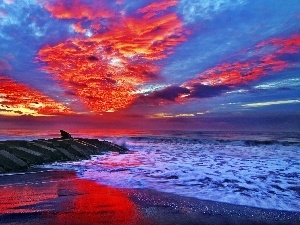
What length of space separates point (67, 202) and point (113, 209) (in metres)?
1.05

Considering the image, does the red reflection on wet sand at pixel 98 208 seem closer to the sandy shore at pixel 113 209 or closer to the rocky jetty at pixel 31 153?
the sandy shore at pixel 113 209

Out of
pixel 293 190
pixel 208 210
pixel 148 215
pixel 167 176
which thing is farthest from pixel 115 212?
pixel 293 190

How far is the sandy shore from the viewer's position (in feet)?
14.1

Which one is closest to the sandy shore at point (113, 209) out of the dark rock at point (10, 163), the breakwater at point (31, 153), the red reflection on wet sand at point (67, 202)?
the red reflection on wet sand at point (67, 202)

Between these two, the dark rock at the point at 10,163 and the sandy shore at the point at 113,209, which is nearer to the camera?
the sandy shore at the point at 113,209

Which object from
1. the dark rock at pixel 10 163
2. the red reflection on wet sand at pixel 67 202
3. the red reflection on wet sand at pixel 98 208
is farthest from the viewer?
the dark rock at pixel 10 163

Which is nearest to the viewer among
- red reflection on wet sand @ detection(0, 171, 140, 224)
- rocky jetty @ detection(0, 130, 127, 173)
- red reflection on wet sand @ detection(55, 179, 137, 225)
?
red reflection on wet sand @ detection(55, 179, 137, 225)

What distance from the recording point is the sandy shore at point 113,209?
14.1ft

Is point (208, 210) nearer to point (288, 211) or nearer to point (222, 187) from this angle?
point (288, 211)

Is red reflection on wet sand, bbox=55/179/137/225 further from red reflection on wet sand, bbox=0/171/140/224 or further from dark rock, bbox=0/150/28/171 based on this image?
dark rock, bbox=0/150/28/171

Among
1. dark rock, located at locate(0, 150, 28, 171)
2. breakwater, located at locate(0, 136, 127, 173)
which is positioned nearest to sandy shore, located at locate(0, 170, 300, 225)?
dark rock, located at locate(0, 150, 28, 171)

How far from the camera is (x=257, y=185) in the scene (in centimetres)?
754

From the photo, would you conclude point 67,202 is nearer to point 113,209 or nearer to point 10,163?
point 113,209

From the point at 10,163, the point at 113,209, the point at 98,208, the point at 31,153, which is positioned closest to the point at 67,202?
the point at 98,208
